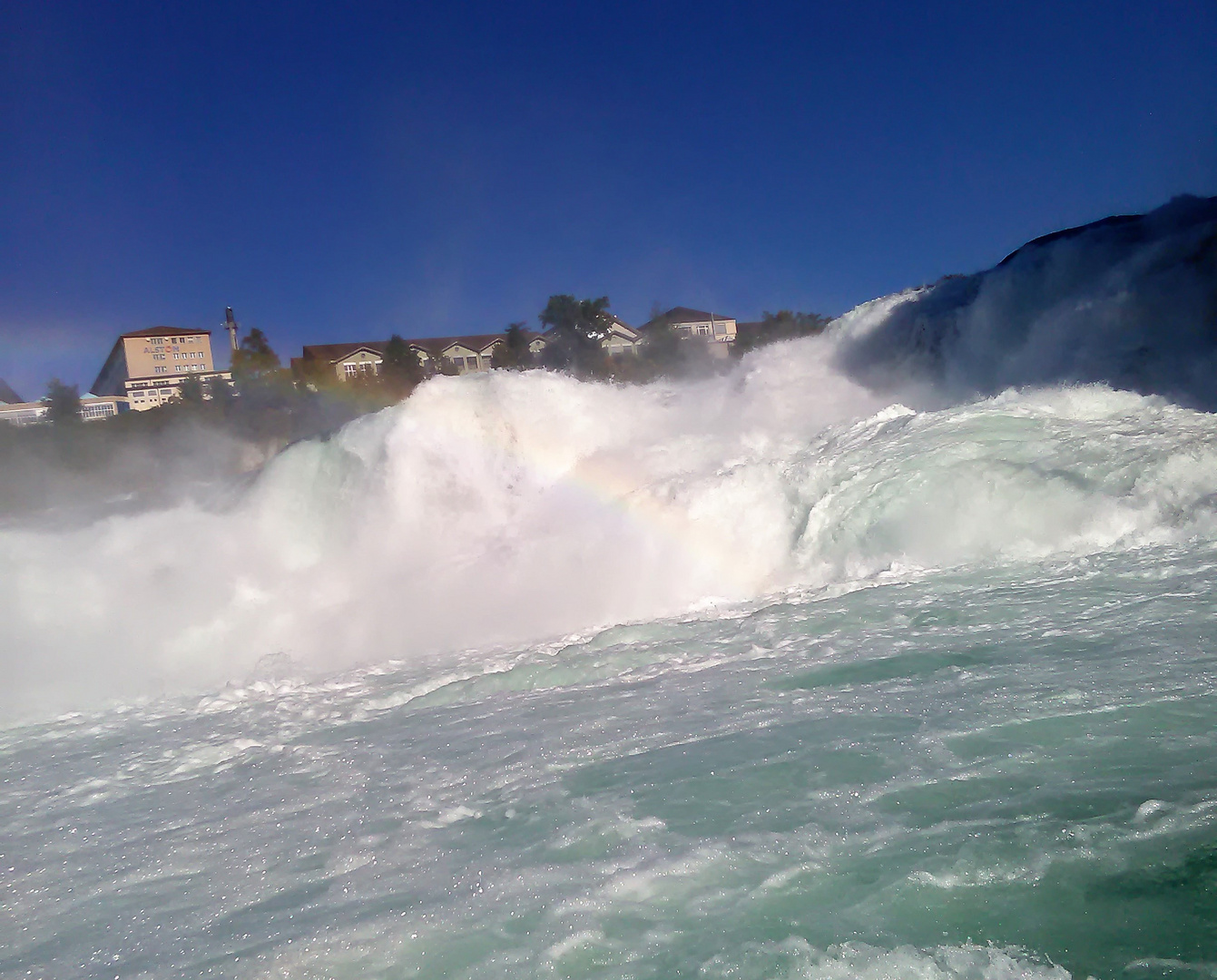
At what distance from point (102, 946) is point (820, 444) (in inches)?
443

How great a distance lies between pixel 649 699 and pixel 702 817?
2.25 m

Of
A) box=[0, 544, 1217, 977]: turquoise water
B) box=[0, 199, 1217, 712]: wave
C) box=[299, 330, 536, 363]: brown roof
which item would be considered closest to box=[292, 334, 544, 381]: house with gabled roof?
box=[299, 330, 536, 363]: brown roof

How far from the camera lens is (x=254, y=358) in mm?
42031

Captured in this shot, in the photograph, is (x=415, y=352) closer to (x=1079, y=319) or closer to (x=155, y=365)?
(x=155, y=365)

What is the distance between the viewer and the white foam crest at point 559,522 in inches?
394

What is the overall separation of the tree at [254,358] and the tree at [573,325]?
12.4 m

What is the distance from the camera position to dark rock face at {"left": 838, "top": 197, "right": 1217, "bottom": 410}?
13.0 meters

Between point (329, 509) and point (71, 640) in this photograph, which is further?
point (329, 509)

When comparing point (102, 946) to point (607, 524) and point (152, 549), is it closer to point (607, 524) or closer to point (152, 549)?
point (607, 524)

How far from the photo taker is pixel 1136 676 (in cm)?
559

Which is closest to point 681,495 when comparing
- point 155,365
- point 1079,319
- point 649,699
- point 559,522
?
point 559,522

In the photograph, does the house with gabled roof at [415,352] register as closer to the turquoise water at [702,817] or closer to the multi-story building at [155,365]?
the multi-story building at [155,365]

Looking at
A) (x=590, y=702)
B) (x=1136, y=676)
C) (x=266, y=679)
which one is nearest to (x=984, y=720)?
(x=1136, y=676)

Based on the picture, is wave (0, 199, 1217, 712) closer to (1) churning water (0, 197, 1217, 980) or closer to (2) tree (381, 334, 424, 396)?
(1) churning water (0, 197, 1217, 980)
